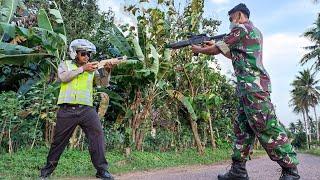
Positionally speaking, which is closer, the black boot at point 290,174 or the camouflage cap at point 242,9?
the black boot at point 290,174

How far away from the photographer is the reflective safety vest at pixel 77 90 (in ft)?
16.2

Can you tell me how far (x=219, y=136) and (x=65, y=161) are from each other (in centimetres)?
592

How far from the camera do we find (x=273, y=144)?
14.0 feet

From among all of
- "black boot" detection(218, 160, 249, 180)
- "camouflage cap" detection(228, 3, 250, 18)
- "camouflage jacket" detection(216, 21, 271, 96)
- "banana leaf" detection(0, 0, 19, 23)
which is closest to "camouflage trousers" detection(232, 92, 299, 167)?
"camouflage jacket" detection(216, 21, 271, 96)

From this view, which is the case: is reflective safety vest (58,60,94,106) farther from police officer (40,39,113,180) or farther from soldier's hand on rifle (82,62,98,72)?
soldier's hand on rifle (82,62,98,72)

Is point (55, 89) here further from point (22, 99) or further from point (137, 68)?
point (137, 68)

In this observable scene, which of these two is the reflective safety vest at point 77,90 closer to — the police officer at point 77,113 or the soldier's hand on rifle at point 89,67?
the police officer at point 77,113

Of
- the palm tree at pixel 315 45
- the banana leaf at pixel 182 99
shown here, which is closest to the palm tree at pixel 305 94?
the palm tree at pixel 315 45

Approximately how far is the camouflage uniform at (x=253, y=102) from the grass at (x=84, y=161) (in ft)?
7.32

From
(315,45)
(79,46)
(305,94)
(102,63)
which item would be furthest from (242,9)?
(305,94)

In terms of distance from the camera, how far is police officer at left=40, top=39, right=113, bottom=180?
4934mm

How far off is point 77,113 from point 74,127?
0.58ft

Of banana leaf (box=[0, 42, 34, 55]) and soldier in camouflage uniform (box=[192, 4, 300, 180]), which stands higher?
banana leaf (box=[0, 42, 34, 55])

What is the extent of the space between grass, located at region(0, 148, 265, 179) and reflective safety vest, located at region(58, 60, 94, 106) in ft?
3.59
